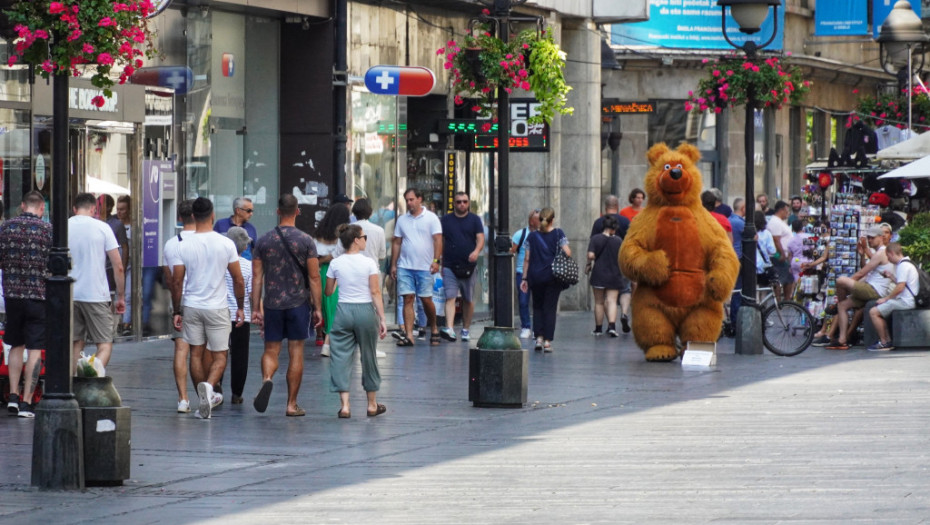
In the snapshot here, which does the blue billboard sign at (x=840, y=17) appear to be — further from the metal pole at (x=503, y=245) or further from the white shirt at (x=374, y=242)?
the metal pole at (x=503, y=245)

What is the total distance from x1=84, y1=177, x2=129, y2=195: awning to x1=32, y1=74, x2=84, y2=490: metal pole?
912cm

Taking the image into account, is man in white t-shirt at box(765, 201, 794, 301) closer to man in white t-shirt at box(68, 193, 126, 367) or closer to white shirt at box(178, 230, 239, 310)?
white shirt at box(178, 230, 239, 310)

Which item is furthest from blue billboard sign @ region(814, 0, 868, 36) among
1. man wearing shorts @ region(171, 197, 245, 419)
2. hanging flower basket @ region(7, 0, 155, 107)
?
hanging flower basket @ region(7, 0, 155, 107)

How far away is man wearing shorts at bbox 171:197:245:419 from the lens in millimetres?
13664

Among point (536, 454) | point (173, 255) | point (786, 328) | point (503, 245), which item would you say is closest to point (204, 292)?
point (173, 255)

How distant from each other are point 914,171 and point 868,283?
2663mm

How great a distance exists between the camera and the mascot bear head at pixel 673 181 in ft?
60.5

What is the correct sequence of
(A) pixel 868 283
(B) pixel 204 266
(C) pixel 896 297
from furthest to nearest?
(A) pixel 868 283 < (C) pixel 896 297 < (B) pixel 204 266

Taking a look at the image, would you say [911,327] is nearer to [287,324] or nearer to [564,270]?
[564,270]

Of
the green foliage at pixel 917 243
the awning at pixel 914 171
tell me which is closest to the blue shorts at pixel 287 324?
the green foliage at pixel 917 243

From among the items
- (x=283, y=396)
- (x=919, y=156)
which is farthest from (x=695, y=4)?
(x=283, y=396)

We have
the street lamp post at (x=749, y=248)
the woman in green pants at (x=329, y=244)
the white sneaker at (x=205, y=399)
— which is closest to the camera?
the white sneaker at (x=205, y=399)

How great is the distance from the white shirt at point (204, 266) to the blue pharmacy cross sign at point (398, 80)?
7798 mm

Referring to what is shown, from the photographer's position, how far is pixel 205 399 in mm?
13258
